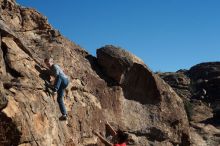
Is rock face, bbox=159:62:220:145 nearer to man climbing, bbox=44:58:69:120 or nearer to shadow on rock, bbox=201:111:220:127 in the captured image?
shadow on rock, bbox=201:111:220:127

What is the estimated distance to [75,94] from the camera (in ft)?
66.9

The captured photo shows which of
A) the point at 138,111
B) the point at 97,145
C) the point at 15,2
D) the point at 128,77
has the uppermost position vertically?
the point at 15,2

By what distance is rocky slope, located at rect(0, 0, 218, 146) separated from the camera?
1553 cm

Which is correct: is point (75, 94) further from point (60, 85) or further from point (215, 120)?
point (215, 120)

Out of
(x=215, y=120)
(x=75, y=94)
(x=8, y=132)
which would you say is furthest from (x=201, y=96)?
(x=8, y=132)

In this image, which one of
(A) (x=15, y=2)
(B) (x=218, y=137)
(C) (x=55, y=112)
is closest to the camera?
(C) (x=55, y=112)

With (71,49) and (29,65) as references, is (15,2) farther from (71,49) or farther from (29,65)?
(29,65)

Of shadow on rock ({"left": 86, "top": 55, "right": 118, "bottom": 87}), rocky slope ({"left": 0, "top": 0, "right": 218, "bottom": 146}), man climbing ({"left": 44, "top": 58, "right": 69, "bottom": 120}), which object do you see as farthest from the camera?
shadow on rock ({"left": 86, "top": 55, "right": 118, "bottom": 87})

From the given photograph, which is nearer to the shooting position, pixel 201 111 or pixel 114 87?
pixel 114 87

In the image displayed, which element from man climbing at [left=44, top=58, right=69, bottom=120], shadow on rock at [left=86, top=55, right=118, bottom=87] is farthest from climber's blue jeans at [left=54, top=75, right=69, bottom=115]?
shadow on rock at [left=86, top=55, right=118, bottom=87]

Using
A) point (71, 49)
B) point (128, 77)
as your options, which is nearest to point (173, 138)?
point (128, 77)

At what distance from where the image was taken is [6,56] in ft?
57.4

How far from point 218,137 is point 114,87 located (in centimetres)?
1354

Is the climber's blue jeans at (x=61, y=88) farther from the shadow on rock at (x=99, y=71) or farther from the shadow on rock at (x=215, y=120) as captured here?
the shadow on rock at (x=215, y=120)
